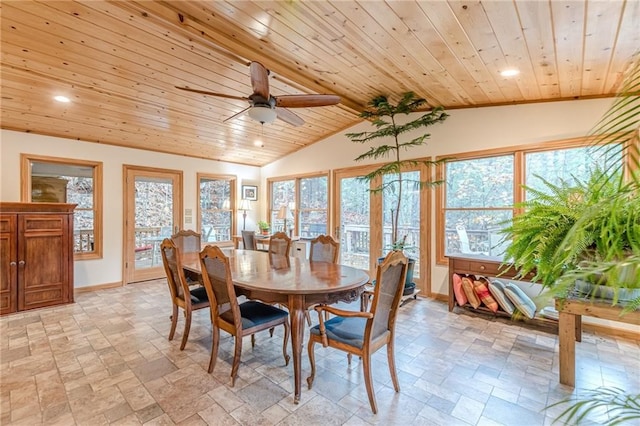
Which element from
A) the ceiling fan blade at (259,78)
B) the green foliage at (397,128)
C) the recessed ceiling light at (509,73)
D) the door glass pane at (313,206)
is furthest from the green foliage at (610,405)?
the door glass pane at (313,206)

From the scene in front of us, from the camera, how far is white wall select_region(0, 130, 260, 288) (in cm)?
413

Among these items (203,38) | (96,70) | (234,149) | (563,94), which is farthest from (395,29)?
(234,149)

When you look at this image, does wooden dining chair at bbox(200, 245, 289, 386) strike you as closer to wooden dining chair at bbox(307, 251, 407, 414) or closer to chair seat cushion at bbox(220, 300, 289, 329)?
chair seat cushion at bbox(220, 300, 289, 329)

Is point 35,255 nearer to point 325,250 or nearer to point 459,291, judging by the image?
point 325,250

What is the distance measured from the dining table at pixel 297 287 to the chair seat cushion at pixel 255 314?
8.4 inches

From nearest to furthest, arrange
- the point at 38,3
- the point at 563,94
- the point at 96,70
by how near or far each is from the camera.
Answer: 1. the point at 38,3
2. the point at 96,70
3. the point at 563,94

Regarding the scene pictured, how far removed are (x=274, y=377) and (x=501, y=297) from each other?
2669mm

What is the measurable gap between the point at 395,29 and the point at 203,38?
170cm

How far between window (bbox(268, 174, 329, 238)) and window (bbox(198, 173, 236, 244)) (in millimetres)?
925

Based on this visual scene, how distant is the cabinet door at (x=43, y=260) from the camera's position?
12.6 ft

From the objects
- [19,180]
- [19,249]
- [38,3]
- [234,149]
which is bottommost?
[19,249]

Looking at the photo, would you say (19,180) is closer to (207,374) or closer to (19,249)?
(19,249)

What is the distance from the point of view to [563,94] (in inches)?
132

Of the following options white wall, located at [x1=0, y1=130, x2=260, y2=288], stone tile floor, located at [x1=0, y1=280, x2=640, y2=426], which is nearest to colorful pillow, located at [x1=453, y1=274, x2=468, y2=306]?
stone tile floor, located at [x1=0, y1=280, x2=640, y2=426]
